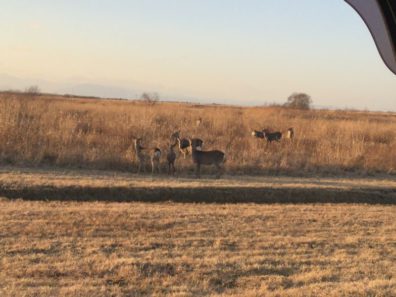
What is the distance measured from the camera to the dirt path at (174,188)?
44.1ft

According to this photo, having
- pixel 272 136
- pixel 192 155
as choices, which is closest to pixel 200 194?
pixel 192 155

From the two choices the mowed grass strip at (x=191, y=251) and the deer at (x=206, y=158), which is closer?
the mowed grass strip at (x=191, y=251)

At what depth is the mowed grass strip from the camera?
619cm

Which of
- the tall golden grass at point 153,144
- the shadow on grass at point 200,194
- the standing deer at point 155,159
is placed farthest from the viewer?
the tall golden grass at point 153,144

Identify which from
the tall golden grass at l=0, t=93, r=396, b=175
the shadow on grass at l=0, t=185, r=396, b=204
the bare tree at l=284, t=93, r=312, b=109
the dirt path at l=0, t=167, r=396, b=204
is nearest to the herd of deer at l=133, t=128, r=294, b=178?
the tall golden grass at l=0, t=93, r=396, b=175

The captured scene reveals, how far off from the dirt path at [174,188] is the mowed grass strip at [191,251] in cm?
152

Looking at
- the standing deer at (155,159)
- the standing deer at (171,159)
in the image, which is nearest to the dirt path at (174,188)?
the standing deer at (155,159)

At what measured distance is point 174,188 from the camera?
14.1 metres

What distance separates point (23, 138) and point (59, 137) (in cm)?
134

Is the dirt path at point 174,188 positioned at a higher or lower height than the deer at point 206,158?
lower

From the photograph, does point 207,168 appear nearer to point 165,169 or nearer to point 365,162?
point 165,169

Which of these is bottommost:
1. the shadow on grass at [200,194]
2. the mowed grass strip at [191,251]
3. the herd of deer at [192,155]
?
the shadow on grass at [200,194]

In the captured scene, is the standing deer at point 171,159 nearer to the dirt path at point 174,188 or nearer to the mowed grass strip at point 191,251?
the dirt path at point 174,188

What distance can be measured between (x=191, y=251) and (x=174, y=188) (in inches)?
246
